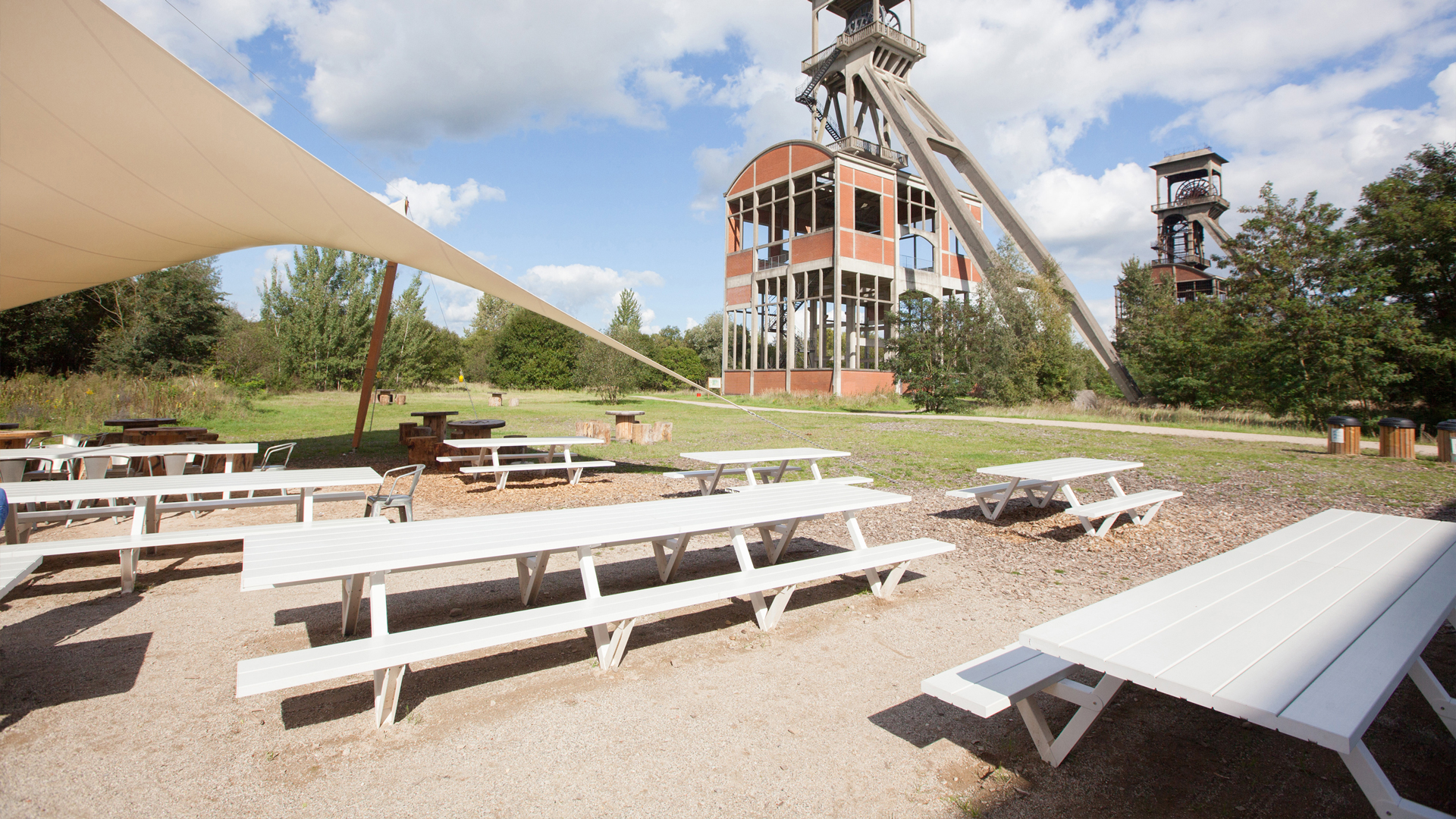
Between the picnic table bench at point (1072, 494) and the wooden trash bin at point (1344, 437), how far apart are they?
686cm

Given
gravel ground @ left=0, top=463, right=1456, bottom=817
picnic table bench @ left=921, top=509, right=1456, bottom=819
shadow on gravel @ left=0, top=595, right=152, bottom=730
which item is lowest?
gravel ground @ left=0, top=463, right=1456, bottom=817

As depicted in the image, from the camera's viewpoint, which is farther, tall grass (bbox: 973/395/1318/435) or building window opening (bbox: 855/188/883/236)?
building window opening (bbox: 855/188/883/236)

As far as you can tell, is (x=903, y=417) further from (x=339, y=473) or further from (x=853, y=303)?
(x=339, y=473)

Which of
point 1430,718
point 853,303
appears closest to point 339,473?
point 1430,718

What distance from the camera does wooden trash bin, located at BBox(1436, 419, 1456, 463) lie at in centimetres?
943

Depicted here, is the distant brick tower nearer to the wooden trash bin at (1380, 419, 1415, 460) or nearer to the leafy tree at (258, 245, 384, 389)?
the wooden trash bin at (1380, 419, 1415, 460)

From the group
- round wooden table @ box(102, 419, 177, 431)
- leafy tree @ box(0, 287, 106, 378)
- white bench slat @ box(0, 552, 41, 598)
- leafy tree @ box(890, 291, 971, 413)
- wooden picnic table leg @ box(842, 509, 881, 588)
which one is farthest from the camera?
leafy tree @ box(890, 291, 971, 413)

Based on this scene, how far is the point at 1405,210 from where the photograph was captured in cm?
1430

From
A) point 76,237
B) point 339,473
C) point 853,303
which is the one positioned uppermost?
point 853,303

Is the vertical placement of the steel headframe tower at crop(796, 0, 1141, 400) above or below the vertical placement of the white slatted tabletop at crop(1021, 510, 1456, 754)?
above

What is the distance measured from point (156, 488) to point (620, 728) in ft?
12.7

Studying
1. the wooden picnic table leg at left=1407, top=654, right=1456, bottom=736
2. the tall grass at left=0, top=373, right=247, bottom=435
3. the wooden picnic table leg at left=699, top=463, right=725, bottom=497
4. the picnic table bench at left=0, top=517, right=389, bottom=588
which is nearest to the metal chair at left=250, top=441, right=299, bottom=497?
the picnic table bench at left=0, top=517, right=389, bottom=588

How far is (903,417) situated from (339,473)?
16.1m

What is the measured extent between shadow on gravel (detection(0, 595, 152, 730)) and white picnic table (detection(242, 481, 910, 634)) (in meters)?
0.81
